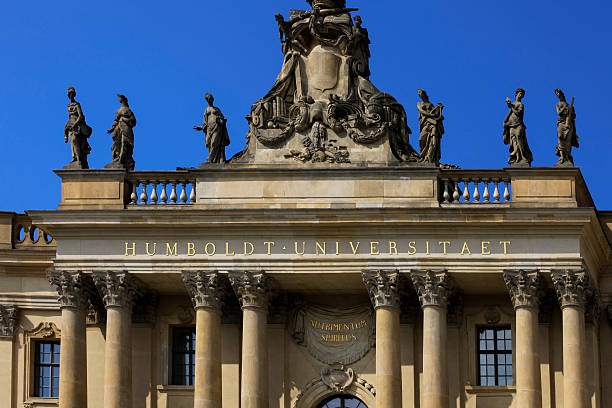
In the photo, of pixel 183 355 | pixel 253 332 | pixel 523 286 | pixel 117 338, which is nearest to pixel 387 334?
pixel 253 332

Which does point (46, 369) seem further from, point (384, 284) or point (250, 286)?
point (384, 284)

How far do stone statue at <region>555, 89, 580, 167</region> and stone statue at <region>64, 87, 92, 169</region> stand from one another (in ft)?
40.0

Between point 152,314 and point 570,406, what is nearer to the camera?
point 570,406

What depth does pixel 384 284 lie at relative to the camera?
163ft

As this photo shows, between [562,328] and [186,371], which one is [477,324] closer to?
[562,328]

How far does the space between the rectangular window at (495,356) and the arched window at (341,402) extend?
325cm

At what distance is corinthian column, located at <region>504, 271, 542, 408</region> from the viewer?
4872 cm

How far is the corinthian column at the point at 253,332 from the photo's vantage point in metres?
49.5

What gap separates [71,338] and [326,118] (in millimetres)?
8583

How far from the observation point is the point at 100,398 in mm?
51375

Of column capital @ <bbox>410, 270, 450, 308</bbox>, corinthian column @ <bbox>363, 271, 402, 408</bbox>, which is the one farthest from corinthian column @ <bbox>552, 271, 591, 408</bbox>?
corinthian column @ <bbox>363, 271, 402, 408</bbox>

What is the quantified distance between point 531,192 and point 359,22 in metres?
6.56

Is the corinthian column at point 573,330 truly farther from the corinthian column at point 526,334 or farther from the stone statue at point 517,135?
the stone statue at point 517,135

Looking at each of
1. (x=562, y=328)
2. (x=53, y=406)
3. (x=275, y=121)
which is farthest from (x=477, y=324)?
(x=53, y=406)
